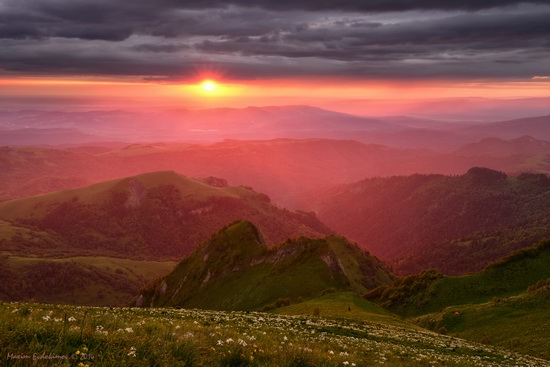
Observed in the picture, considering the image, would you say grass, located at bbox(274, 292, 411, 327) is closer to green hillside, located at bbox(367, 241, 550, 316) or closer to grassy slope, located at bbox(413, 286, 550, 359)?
grassy slope, located at bbox(413, 286, 550, 359)

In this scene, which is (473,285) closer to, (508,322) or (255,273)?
(508,322)

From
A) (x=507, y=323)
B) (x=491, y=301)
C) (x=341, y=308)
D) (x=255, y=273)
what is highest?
(x=341, y=308)

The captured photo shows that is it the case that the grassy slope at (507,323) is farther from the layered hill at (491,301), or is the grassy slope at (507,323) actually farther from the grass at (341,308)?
the grass at (341,308)

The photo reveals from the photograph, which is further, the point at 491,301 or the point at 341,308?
the point at 491,301

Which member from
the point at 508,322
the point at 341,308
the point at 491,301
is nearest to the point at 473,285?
the point at 491,301

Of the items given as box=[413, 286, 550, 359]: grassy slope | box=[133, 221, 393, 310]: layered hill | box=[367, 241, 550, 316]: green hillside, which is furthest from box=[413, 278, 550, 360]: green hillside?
box=[133, 221, 393, 310]: layered hill

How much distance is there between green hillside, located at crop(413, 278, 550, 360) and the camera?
43831 mm

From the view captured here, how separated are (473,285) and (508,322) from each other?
30.5 m

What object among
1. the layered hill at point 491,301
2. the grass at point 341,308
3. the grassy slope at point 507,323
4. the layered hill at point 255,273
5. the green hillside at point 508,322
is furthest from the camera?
the layered hill at point 255,273

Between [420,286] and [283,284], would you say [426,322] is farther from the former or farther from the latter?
[283,284]

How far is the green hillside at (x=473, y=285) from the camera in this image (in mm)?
77750

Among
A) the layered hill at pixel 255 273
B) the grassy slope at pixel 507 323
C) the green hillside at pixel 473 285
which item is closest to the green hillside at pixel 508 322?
the grassy slope at pixel 507 323

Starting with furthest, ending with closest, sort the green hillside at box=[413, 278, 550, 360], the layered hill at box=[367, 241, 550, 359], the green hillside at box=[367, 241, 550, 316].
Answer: the green hillside at box=[367, 241, 550, 316], the layered hill at box=[367, 241, 550, 359], the green hillside at box=[413, 278, 550, 360]

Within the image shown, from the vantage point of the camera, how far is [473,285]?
81.9 meters
